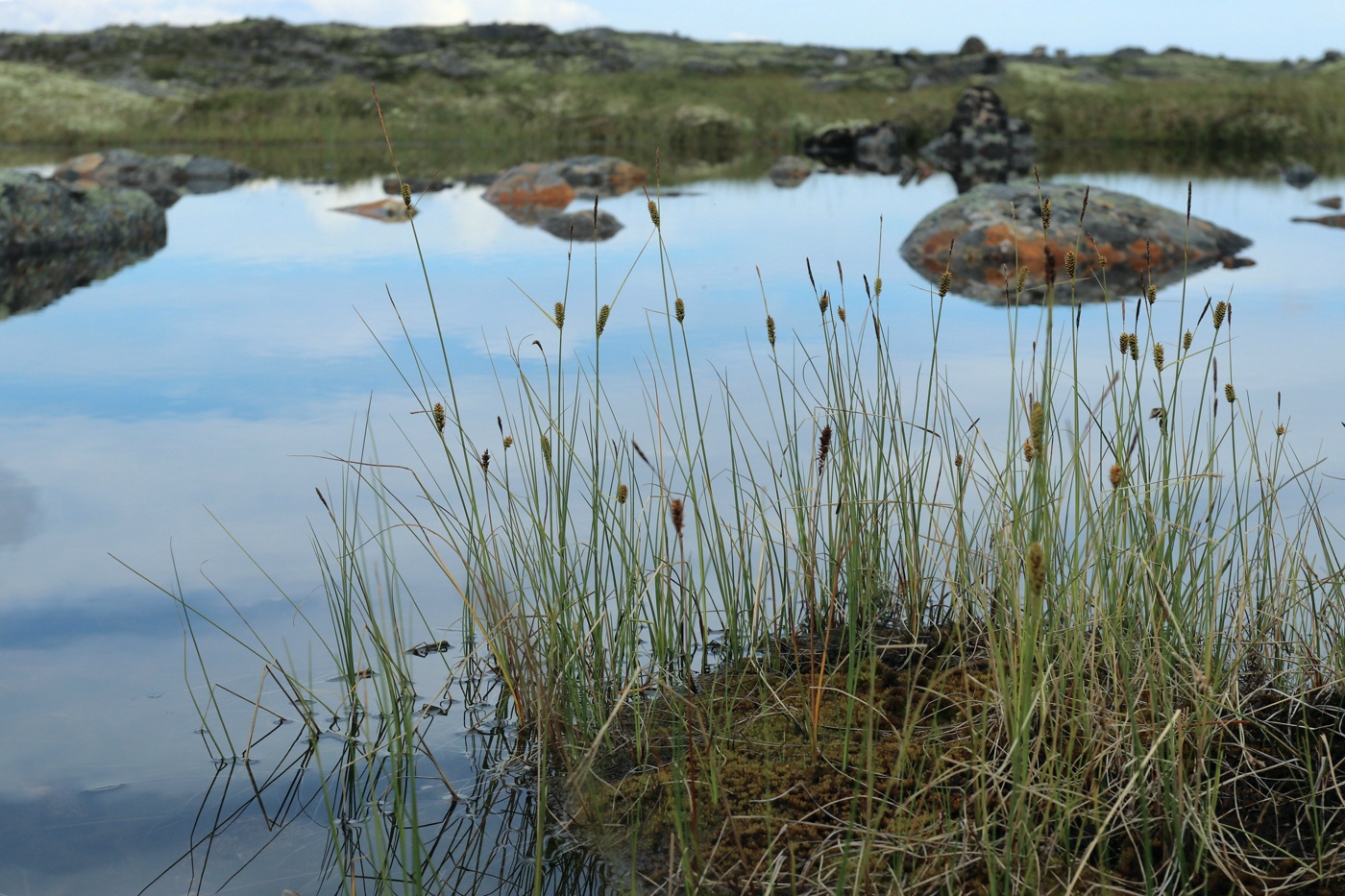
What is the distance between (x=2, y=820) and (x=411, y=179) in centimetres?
1138

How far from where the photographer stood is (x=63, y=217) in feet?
24.5

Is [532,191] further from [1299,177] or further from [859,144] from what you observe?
[859,144]

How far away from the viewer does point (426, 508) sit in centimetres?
269

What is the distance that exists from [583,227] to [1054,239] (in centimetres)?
331

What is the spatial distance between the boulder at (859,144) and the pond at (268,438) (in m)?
8.32

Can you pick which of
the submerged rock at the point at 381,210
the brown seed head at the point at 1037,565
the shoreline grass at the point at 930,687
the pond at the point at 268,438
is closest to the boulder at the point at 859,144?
the submerged rock at the point at 381,210

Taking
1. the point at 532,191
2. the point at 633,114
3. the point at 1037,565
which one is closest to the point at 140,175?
the point at 532,191

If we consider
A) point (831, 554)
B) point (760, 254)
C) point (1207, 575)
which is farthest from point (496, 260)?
point (1207, 575)

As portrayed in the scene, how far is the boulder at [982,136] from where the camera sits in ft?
54.9

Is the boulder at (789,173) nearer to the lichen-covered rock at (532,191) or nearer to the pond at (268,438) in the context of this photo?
the lichen-covered rock at (532,191)

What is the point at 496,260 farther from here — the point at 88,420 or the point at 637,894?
the point at 637,894

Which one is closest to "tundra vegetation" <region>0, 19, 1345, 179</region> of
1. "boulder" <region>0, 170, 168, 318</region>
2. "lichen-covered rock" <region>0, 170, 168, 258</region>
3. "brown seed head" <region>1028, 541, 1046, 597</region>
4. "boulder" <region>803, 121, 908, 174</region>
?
"boulder" <region>803, 121, 908, 174</region>

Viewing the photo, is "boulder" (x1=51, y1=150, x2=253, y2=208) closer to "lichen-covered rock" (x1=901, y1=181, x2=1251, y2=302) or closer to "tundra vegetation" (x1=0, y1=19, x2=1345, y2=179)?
"tundra vegetation" (x1=0, y1=19, x2=1345, y2=179)

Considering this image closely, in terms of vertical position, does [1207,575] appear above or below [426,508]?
above
